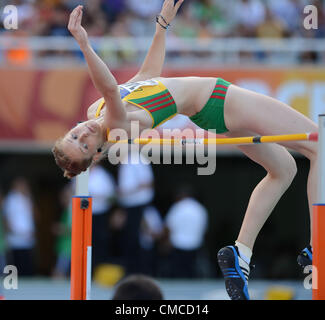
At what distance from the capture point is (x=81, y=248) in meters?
4.64

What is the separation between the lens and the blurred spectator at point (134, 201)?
34.3 feet

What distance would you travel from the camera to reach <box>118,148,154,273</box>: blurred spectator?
34.3ft

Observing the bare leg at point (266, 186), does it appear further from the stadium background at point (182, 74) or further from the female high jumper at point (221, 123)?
the stadium background at point (182, 74)

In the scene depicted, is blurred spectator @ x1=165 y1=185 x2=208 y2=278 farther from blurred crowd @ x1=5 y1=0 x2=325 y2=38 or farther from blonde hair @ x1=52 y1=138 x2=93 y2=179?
blonde hair @ x1=52 y1=138 x2=93 y2=179

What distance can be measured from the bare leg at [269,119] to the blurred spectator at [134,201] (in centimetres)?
573

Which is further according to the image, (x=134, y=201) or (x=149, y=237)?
(x=149, y=237)

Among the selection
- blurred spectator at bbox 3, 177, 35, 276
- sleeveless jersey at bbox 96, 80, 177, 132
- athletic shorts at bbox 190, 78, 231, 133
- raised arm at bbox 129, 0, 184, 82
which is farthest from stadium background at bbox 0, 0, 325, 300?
sleeveless jersey at bbox 96, 80, 177, 132

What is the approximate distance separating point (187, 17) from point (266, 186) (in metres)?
6.76

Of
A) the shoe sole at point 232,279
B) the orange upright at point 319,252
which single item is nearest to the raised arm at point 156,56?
the shoe sole at point 232,279

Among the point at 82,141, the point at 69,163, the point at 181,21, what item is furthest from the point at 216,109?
the point at 181,21

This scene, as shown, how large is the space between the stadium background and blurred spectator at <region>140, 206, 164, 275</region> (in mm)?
1118

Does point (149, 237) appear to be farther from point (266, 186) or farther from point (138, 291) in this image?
point (138, 291)

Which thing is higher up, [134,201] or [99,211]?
[134,201]
